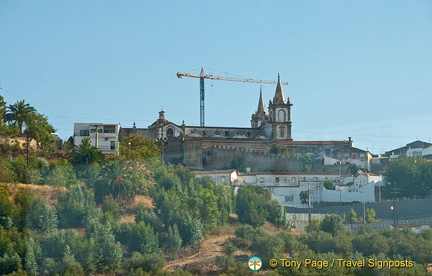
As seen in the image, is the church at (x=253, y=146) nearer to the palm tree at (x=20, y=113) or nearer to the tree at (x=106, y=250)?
the palm tree at (x=20, y=113)

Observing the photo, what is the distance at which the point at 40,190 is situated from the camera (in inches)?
1774

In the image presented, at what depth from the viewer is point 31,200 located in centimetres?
4341

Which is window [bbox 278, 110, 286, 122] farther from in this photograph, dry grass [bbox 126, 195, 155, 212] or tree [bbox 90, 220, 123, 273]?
tree [bbox 90, 220, 123, 273]

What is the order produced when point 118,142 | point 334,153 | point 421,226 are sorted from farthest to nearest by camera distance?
point 334,153 → point 118,142 → point 421,226

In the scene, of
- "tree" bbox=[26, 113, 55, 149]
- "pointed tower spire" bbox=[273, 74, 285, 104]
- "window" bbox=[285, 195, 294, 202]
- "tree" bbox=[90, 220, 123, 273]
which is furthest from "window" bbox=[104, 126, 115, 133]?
"pointed tower spire" bbox=[273, 74, 285, 104]

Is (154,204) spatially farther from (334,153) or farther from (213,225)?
(334,153)

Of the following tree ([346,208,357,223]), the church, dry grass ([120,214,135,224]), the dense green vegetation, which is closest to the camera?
the dense green vegetation

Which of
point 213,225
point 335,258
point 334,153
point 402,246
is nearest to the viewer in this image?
point 335,258

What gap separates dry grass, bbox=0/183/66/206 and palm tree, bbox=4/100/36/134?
8.75m

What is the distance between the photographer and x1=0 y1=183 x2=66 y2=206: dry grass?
44.2m

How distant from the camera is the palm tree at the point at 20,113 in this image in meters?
53.5

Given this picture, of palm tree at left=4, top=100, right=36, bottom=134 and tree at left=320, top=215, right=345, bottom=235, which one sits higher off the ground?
palm tree at left=4, top=100, right=36, bottom=134

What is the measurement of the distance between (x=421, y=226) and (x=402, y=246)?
9.48 metres

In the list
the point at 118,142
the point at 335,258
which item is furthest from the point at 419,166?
the point at 335,258
